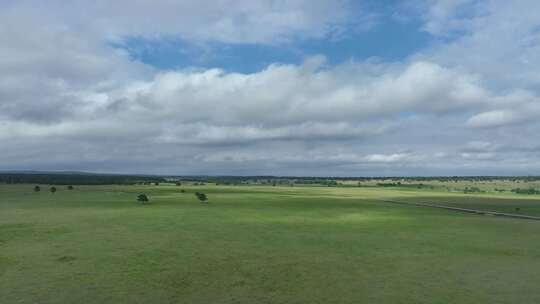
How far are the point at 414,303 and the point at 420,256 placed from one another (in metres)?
9.82

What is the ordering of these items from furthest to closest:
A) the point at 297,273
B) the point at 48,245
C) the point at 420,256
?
1. the point at 48,245
2. the point at 420,256
3. the point at 297,273

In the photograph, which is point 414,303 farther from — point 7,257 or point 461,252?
point 7,257

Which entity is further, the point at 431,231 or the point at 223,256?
the point at 431,231

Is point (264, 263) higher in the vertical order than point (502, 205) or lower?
lower

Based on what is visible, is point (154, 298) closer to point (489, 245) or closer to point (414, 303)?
point (414, 303)

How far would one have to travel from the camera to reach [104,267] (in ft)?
72.9

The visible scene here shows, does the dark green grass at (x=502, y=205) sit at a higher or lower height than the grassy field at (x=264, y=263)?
higher

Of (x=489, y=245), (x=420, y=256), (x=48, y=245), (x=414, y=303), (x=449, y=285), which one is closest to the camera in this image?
(x=414, y=303)

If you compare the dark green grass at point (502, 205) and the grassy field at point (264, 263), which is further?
the dark green grass at point (502, 205)

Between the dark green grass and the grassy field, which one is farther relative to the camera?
the dark green grass

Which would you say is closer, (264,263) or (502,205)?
(264,263)

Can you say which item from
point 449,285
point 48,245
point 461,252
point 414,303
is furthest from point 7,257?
point 461,252

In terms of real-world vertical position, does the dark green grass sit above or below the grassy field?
above

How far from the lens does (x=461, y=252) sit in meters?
27.4
